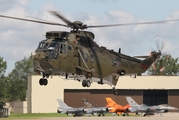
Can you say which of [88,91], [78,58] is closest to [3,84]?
[88,91]

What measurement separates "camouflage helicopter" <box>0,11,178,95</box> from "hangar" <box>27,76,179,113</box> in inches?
2254

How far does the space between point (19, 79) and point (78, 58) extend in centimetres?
12061

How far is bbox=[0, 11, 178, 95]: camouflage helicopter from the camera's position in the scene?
35.2 m

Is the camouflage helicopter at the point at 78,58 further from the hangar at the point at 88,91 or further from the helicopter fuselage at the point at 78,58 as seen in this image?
the hangar at the point at 88,91

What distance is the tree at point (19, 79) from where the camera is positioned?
148 metres

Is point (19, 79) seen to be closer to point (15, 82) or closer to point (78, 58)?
point (15, 82)

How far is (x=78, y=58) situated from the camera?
122 feet

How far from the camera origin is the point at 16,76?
15762cm

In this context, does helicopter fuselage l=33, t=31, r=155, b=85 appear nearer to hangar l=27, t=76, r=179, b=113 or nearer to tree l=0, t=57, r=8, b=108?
hangar l=27, t=76, r=179, b=113

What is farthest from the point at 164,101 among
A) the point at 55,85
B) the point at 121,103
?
the point at 55,85

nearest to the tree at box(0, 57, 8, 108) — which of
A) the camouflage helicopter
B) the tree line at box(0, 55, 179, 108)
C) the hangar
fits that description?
the tree line at box(0, 55, 179, 108)

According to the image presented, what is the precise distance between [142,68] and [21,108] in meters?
71.2

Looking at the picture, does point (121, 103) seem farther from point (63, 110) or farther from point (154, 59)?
point (154, 59)

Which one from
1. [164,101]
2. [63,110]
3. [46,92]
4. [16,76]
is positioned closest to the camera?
[63,110]
